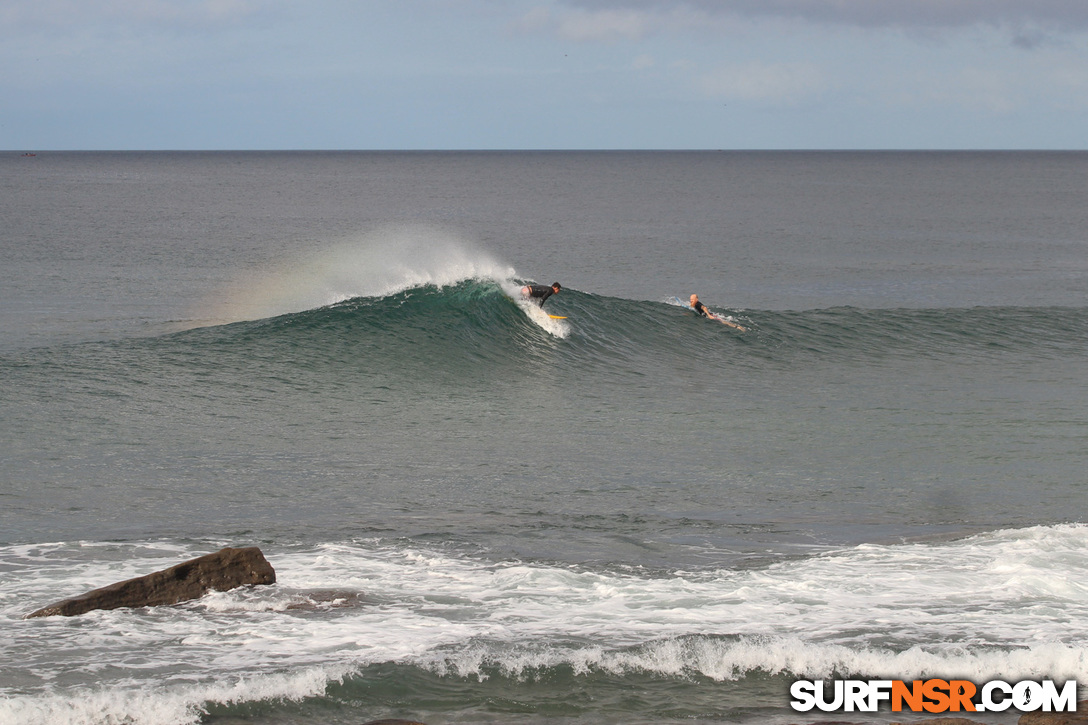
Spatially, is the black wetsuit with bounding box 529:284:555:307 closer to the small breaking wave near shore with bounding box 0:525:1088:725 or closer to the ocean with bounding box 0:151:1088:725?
the ocean with bounding box 0:151:1088:725

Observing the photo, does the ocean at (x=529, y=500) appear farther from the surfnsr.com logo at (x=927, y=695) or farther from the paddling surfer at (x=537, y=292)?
the paddling surfer at (x=537, y=292)

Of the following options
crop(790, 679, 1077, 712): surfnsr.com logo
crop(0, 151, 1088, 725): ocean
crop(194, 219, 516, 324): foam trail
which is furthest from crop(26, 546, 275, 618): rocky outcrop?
crop(194, 219, 516, 324): foam trail

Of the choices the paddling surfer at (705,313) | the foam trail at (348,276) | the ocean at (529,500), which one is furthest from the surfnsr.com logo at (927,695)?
the foam trail at (348,276)

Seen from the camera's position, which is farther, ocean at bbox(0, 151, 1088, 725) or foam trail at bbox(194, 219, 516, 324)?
foam trail at bbox(194, 219, 516, 324)

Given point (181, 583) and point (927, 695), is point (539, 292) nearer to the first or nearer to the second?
point (181, 583)

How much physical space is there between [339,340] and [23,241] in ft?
126

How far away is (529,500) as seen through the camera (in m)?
12.4

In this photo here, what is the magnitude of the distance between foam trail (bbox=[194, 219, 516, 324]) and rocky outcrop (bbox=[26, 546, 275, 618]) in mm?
16225

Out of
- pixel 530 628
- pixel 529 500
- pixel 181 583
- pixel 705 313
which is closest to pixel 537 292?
pixel 705 313

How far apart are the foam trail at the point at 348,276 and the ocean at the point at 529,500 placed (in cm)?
29

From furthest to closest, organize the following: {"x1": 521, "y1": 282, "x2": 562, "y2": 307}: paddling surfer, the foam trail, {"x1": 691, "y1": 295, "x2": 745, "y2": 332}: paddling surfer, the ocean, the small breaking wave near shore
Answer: the foam trail, {"x1": 691, "y1": 295, "x2": 745, "y2": 332}: paddling surfer, {"x1": 521, "y1": 282, "x2": 562, "y2": 307}: paddling surfer, the ocean, the small breaking wave near shore

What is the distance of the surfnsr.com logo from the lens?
6930 mm

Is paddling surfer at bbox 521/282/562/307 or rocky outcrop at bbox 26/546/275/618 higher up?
paddling surfer at bbox 521/282/562/307

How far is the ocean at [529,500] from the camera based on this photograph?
741 cm
